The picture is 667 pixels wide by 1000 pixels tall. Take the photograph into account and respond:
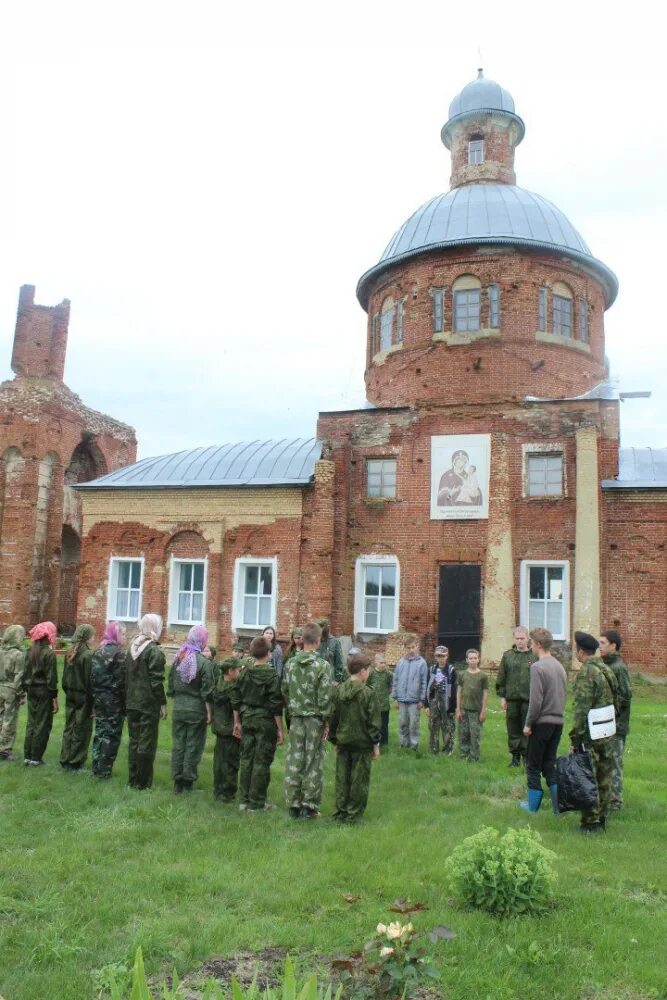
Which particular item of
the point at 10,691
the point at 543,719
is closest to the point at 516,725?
the point at 543,719

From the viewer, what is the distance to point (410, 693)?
1126 cm

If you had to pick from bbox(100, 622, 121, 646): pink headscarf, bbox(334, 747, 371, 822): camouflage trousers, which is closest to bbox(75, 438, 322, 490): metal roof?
bbox(100, 622, 121, 646): pink headscarf

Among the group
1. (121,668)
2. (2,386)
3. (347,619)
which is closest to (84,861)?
(121,668)

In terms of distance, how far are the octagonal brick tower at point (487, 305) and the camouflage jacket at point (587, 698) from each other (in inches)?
562

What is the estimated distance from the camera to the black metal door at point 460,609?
19.3 metres

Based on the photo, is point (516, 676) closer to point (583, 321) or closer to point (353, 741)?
point (353, 741)

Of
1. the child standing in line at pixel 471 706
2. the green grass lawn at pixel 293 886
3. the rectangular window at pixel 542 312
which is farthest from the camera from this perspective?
the rectangular window at pixel 542 312

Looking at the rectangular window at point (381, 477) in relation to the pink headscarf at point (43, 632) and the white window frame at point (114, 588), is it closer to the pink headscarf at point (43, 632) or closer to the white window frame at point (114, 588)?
the white window frame at point (114, 588)

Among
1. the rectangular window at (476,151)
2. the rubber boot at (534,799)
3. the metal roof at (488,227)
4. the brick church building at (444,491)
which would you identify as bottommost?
the rubber boot at (534,799)

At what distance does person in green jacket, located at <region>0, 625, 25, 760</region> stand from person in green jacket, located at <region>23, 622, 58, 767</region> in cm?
15

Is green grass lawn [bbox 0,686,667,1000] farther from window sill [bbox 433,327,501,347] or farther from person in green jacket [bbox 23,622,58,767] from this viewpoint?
window sill [bbox 433,327,501,347]

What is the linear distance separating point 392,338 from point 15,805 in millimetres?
17792

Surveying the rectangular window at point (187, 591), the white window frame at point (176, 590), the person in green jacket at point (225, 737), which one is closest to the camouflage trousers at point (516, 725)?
the person in green jacket at point (225, 737)

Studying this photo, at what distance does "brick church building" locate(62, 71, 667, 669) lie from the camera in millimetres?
18938
